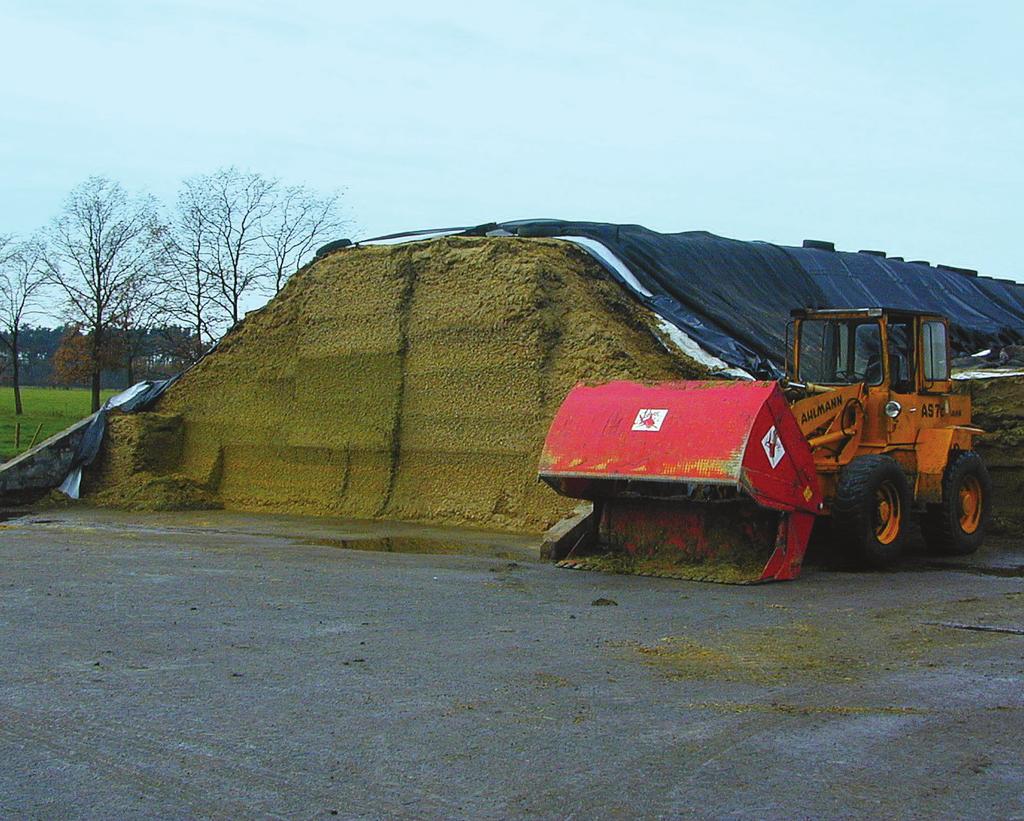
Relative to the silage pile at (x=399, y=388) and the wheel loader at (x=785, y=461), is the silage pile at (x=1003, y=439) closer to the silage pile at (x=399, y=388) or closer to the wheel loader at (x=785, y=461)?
the wheel loader at (x=785, y=461)

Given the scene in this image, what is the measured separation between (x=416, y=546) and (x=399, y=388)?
14.8 feet

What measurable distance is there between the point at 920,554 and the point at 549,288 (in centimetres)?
671

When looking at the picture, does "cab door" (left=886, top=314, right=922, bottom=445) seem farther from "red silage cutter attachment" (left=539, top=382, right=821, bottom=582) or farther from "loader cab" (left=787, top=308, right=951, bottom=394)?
"red silage cutter attachment" (left=539, top=382, right=821, bottom=582)

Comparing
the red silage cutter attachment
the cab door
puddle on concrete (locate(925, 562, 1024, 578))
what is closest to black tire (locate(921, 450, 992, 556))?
puddle on concrete (locate(925, 562, 1024, 578))

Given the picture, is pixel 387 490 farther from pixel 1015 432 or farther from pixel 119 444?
pixel 1015 432

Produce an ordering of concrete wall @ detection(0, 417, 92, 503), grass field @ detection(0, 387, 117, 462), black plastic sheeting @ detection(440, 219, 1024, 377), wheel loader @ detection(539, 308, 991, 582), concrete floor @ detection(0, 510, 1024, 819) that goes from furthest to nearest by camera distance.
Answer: grass field @ detection(0, 387, 117, 462) < concrete wall @ detection(0, 417, 92, 503) < black plastic sheeting @ detection(440, 219, 1024, 377) < wheel loader @ detection(539, 308, 991, 582) < concrete floor @ detection(0, 510, 1024, 819)

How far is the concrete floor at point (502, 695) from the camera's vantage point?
552 cm

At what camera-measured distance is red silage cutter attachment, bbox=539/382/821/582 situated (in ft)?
38.4

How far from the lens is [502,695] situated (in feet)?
23.8

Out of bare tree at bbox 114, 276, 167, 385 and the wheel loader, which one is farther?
bare tree at bbox 114, 276, 167, 385

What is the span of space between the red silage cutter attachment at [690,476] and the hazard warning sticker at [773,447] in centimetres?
2

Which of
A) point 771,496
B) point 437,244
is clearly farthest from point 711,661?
point 437,244

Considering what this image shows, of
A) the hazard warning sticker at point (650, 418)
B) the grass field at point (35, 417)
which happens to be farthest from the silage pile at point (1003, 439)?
the grass field at point (35, 417)

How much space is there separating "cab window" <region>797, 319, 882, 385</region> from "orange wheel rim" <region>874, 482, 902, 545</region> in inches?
57.1
